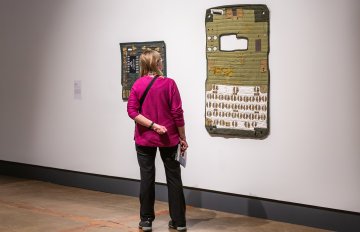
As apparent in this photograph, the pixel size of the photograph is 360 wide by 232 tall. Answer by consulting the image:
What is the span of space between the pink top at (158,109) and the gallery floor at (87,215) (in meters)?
0.84

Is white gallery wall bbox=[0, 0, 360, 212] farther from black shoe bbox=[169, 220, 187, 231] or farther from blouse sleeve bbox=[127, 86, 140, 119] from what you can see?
blouse sleeve bbox=[127, 86, 140, 119]

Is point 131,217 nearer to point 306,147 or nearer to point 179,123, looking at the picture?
point 179,123

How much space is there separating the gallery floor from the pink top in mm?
840

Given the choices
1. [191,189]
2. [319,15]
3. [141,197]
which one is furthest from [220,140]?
[319,15]

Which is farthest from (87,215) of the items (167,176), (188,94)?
(188,94)

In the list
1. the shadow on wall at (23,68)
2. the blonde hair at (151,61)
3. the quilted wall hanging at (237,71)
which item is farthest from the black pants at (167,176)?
the shadow on wall at (23,68)

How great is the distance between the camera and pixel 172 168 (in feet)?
17.2

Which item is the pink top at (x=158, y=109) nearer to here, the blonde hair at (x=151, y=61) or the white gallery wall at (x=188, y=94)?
the blonde hair at (x=151, y=61)

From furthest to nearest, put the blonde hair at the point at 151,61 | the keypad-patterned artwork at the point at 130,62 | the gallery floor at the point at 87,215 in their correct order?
the keypad-patterned artwork at the point at 130,62 < the gallery floor at the point at 87,215 < the blonde hair at the point at 151,61

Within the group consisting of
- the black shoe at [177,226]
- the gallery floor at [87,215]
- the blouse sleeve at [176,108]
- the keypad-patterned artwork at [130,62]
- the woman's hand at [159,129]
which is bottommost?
the gallery floor at [87,215]

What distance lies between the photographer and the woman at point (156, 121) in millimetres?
5164

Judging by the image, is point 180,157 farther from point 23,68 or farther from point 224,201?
point 23,68

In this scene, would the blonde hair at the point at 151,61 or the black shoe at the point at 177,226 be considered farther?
the black shoe at the point at 177,226

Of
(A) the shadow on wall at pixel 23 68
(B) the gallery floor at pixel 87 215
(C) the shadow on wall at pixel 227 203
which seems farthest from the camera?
(A) the shadow on wall at pixel 23 68
